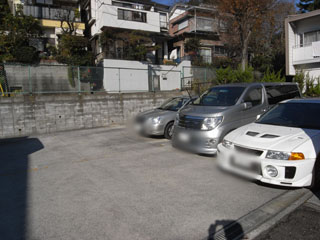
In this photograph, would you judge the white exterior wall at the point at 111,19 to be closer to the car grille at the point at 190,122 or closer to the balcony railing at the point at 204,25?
the balcony railing at the point at 204,25

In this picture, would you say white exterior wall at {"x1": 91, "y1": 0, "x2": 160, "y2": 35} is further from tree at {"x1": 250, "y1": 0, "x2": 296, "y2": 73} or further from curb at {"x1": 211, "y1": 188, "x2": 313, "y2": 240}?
curb at {"x1": 211, "y1": 188, "x2": 313, "y2": 240}

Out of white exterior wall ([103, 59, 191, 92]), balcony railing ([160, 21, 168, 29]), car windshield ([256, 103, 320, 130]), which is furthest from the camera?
balcony railing ([160, 21, 168, 29])

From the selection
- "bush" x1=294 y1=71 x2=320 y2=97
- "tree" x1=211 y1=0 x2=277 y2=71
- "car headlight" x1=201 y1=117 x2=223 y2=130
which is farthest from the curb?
"tree" x1=211 y1=0 x2=277 y2=71

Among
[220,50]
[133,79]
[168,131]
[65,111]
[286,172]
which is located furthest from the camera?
[220,50]

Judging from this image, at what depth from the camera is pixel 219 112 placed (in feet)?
18.0

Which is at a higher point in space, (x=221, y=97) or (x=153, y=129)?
(x=221, y=97)

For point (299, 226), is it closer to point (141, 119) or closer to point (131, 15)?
point (141, 119)

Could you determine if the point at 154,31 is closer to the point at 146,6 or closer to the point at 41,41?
the point at 146,6

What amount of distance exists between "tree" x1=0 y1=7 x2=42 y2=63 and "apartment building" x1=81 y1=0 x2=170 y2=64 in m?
5.19

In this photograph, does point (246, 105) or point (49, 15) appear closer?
point (246, 105)

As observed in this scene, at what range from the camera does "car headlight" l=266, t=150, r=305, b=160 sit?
348 cm

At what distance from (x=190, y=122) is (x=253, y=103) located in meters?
1.75

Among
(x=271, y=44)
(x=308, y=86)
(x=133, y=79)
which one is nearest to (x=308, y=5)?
(x=271, y=44)

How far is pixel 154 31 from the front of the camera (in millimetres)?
22469
